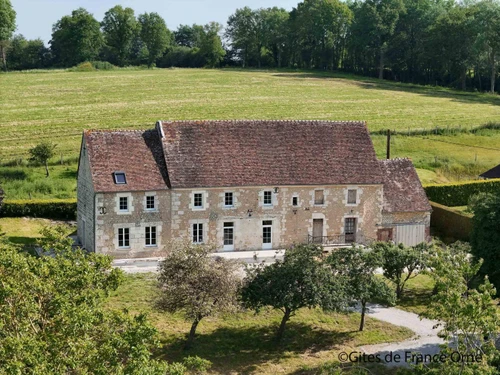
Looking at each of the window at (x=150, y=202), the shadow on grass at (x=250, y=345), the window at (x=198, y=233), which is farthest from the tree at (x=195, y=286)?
the window at (x=198, y=233)

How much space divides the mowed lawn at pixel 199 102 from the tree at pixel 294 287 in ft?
115

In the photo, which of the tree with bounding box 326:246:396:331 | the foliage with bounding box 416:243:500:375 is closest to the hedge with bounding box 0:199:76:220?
the tree with bounding box 326:246:396:331

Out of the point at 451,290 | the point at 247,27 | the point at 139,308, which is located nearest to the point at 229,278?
the point at 139,308

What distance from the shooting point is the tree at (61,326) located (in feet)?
57.0

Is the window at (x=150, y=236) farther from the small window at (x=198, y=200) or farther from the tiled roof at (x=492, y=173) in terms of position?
the tiled roof at (x=492, y=173)

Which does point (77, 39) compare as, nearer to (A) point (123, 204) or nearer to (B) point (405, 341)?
(A) point (123, 204)

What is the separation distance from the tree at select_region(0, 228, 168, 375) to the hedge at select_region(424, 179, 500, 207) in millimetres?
36865

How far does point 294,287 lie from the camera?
30703mm

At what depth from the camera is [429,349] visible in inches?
1214

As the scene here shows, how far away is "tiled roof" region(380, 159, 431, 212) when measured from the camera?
46.1 metres

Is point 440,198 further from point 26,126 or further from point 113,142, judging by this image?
point 26,126

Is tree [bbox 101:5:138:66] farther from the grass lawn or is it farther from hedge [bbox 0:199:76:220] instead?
the grass lawn

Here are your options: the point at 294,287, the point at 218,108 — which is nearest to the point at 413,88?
the point at 218,108

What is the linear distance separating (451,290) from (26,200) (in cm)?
3614
